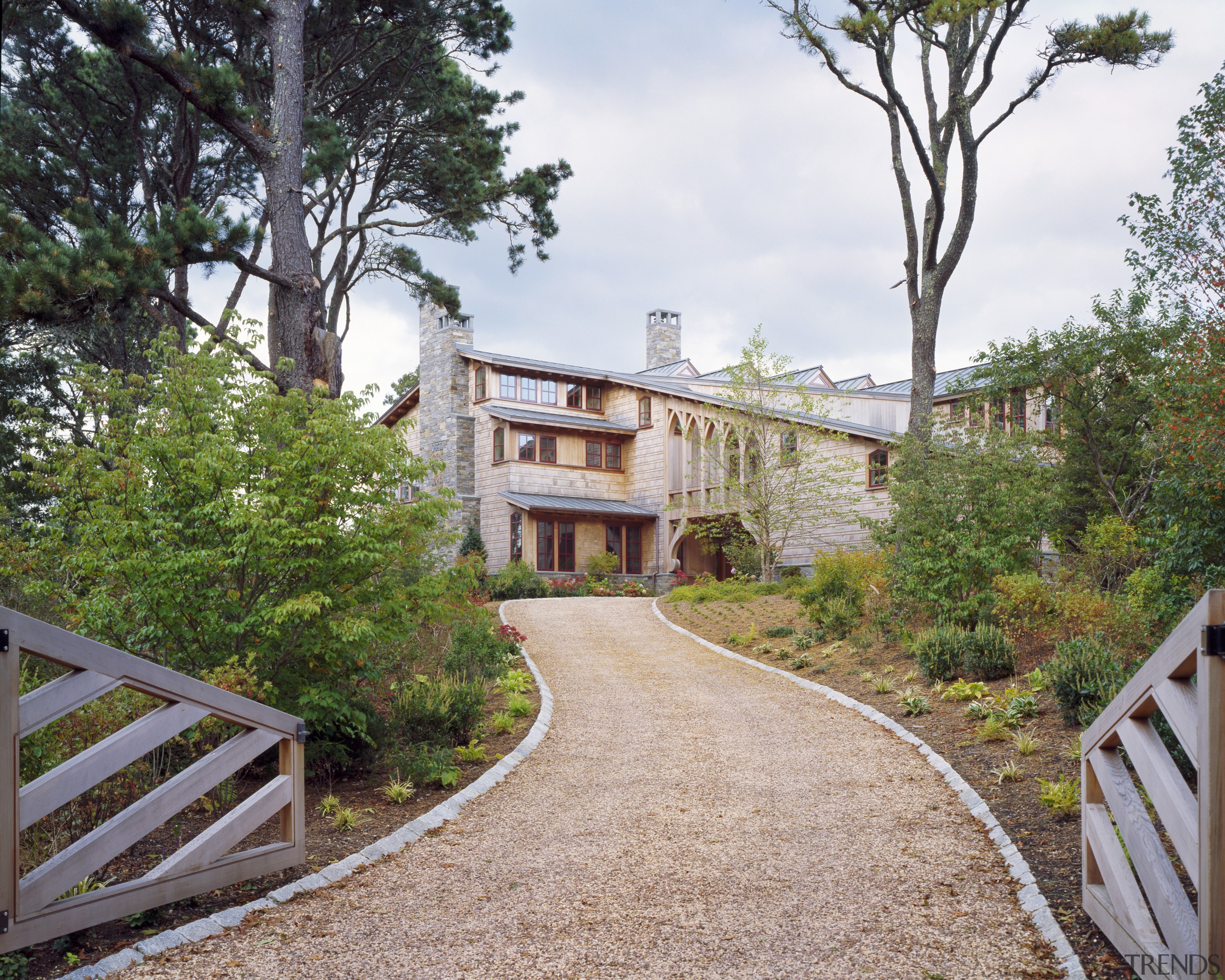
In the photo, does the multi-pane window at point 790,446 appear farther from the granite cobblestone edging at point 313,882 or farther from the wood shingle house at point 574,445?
the granite cobblestone edging at point 313,882

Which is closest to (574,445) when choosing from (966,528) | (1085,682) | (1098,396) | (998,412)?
(998,412)

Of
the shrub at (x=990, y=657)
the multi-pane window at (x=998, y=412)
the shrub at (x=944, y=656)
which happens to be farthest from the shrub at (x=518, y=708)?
the multi-pane window at (x=998, y=412)

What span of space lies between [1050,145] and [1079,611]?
1132cm

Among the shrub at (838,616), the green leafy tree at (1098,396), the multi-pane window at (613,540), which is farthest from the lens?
the multi-pane window at (613,540)

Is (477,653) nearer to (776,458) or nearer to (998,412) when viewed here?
(998,412)

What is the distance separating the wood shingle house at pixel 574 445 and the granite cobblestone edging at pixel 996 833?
15.6 meters

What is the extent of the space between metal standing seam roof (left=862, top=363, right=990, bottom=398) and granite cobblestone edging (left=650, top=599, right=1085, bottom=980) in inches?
467

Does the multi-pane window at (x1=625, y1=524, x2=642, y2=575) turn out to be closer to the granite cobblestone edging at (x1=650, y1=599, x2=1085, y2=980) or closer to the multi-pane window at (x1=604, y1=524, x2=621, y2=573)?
the multi-pane window at (x1=604, y1=524, x2=621, y2=573)

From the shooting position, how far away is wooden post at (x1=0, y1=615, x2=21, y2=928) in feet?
11.0

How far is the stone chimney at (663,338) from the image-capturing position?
3466cm

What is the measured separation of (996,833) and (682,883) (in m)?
2.07

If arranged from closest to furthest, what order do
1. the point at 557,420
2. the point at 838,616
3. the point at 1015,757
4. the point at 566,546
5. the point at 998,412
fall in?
the point at 1015,757, the point at 838,616, the point at 998,412, the point at 566,546, the point at 557,420

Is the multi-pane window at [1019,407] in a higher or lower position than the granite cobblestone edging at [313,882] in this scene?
higher

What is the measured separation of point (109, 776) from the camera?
4199 mm
